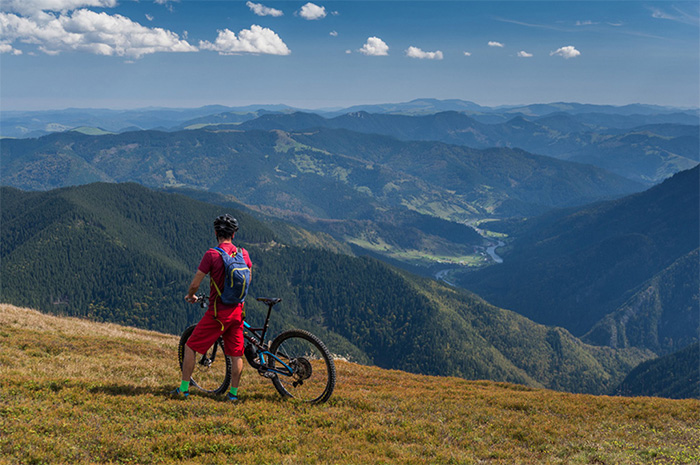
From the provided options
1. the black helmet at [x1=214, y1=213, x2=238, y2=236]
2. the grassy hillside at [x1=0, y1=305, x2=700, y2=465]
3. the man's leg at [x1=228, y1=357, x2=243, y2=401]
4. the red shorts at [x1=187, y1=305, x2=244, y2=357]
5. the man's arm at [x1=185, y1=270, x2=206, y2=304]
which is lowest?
the grassy hillside at [x1=0, y1=305, x2=700, y2=465]

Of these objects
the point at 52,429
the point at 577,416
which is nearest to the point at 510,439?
the point at 577,416

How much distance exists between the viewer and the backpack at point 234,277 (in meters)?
13.2

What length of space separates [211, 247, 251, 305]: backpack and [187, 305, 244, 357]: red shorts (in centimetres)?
63

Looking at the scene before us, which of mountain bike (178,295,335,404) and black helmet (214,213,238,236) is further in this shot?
mountain bike (178,295,335,404)

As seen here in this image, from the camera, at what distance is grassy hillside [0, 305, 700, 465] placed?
38.3ft

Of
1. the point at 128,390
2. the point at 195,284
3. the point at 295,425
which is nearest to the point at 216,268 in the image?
the point at 195,284

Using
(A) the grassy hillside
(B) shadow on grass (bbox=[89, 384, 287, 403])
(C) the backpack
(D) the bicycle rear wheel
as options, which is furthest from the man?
(A) the grassy hillside

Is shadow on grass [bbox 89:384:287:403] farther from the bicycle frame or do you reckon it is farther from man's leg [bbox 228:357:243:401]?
the bicycle frame

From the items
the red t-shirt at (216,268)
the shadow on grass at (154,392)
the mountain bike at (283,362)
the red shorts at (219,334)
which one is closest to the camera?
the red t-shirt at (216,268)

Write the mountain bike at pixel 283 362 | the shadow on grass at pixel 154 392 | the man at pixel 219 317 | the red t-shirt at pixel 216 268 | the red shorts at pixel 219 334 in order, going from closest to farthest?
the red t-shirt at pixel 216 268
the man at pixel 219 317
the red shorts at pixel 219 334
the mountain bike at pixel 283 362
the shadow on grass at pixel 154 392

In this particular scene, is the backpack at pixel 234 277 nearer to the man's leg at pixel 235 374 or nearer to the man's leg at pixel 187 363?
the man's leg at pixel 235 374

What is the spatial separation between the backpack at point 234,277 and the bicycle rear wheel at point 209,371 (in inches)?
92.8

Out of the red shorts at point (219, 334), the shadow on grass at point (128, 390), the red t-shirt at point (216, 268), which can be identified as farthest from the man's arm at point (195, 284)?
the shadow on grass at point (128, 390)

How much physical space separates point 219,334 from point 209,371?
5.55 metres
